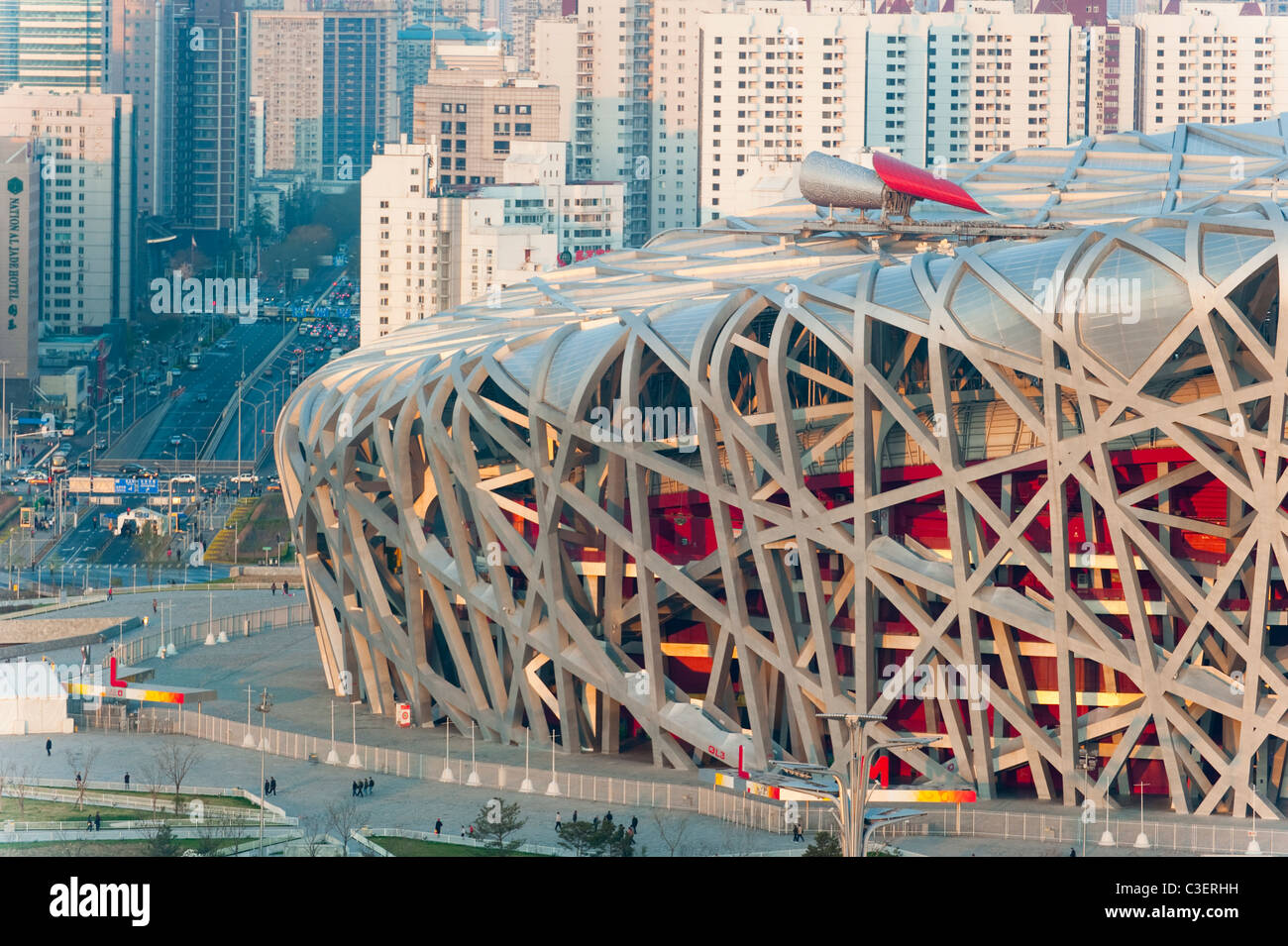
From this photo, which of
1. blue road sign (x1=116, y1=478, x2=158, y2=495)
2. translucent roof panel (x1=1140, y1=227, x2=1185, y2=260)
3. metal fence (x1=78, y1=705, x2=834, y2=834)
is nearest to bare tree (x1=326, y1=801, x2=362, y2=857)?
metal fence (x1=78, y1=705, x2=834, y2=834)

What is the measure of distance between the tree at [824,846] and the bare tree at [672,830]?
418 centimetres

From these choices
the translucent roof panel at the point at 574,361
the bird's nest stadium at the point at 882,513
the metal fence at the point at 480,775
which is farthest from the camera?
the translucent roof panel at the point at 574,361

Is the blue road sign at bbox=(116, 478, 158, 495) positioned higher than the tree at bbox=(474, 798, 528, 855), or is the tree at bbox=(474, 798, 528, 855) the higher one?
the tree at bbox=(474, 798, 528, 855)

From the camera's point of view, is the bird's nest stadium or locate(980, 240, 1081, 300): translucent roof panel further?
locate(980, 240, 1081, 300): translucent roof panel

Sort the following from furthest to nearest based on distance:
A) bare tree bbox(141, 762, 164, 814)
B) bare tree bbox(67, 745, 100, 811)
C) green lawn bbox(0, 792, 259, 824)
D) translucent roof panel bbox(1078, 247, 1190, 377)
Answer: bare tree bbox(67, 745, 100, 811), bare tree bbox(141, 762, 164, 814), green lawn bbox(0, 792, 259, 824), translucent roof panel bbox(1078, 247, 1190, 377)

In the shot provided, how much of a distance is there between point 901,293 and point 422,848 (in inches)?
921

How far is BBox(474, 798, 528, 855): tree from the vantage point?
80.7 metres

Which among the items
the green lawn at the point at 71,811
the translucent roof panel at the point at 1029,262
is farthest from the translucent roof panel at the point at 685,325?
the green lawn at the point at 71,811

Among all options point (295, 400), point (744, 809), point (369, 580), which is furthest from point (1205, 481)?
point (295, 400)

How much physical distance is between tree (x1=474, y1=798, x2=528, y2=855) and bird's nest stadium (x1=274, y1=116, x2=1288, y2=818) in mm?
8804

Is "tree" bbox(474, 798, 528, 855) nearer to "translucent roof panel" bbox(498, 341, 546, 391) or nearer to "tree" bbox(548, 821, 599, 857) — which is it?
"tree" bbox(548, 821, 599, 857)

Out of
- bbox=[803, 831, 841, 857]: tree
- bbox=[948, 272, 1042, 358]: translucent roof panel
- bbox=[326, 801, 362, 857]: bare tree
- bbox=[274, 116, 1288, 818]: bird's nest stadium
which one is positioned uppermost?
bbox=[948, 272, 1042, 358]: translucent roof panel

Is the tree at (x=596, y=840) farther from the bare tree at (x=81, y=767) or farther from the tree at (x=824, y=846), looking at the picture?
the bare tree at (x=81, y=767)

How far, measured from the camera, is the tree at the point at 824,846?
76.1 metres
